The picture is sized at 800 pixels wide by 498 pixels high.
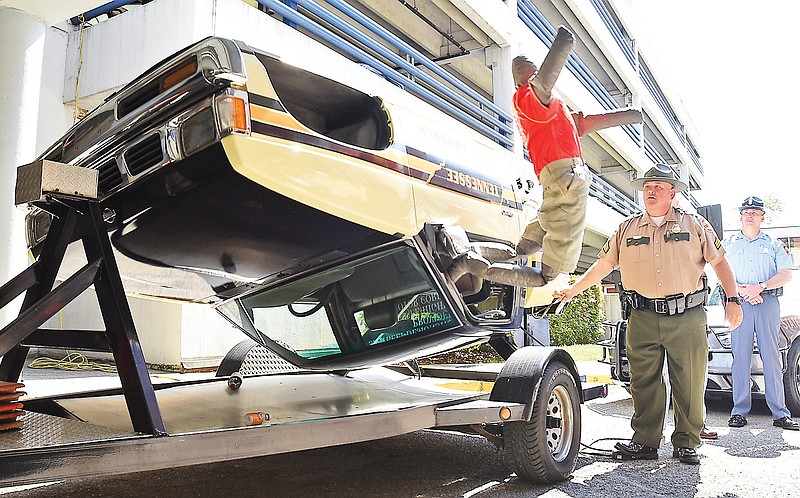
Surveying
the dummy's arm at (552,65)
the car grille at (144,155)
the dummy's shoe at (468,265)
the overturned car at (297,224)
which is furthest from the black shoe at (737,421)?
the car grille at (144,155)

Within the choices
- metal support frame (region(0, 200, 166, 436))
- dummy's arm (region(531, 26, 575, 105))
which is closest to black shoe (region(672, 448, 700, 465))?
dummy's arm (region(531, 26, 575, 105))

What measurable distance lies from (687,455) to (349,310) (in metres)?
2.47

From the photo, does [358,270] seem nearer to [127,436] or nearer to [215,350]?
[127,436]

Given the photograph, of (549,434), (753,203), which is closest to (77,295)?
(549,434)

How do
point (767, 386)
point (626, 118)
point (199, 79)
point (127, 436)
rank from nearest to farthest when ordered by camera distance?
point (127, 436) → point (199, 79) → point (626, 118) → point (767, 386)

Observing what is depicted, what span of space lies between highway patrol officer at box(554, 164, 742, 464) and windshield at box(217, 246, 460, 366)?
1309 millimetres

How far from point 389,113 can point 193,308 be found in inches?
195

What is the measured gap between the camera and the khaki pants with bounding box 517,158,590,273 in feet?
11.4

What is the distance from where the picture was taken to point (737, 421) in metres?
6.06

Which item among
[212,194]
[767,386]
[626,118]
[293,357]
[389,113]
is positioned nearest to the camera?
[212,194]

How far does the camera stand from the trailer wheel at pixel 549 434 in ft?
12.4

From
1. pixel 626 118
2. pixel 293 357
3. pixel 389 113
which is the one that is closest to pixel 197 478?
pixel 293 357

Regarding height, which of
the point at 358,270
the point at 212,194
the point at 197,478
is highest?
the point at 212,194

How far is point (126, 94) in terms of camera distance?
2.95m
